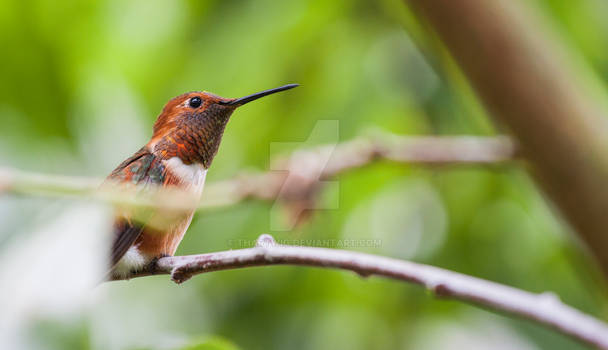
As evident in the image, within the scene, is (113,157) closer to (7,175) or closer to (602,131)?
(7,175)

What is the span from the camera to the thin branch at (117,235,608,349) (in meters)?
0.71

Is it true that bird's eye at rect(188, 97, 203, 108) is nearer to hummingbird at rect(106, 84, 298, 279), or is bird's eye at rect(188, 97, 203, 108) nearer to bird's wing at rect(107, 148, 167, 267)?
hummingbird at rect(106, 84, 298, 279)

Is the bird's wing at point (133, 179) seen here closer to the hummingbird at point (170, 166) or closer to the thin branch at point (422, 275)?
Result: the hummingbird at point (170, 166)

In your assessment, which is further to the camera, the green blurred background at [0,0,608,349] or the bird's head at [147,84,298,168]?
the green blurred background at [0,0,608,349]

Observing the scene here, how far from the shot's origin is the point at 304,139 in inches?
79.7

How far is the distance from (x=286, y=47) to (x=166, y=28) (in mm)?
372

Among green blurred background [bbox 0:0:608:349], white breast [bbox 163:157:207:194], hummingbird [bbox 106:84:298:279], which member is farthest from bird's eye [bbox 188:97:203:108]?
green blurred background [bbox 0:0:608:349]

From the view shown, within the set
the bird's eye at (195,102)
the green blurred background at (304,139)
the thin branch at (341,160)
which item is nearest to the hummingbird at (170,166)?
the bird's eye at (195,102)

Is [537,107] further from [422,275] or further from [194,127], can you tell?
[194,127]

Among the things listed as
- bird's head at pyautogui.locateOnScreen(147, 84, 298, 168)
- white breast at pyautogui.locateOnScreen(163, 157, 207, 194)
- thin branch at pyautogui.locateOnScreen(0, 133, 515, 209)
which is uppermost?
bird's head at pyautogui.locateOnScreen(147, 84, 298, 168)

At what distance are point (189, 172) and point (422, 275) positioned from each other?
1.47 feet

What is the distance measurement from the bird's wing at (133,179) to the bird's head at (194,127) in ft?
0.09

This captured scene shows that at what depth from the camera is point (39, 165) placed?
165 centimetres

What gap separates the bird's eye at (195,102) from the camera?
1.16m
